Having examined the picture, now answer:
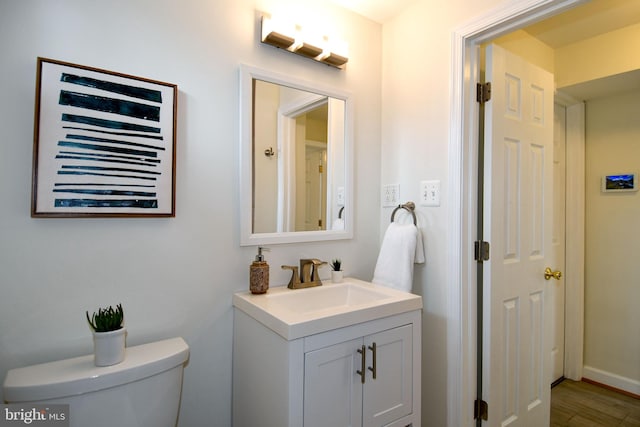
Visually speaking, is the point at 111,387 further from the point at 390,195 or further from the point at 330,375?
the point at 390,195

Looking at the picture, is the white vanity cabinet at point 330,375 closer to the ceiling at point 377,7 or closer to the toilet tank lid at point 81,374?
the toilet tank lid at point 81,374

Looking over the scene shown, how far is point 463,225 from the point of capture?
1.54 meters

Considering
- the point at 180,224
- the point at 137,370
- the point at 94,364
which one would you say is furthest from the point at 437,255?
the point at 94,364

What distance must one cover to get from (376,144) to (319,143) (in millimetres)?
399

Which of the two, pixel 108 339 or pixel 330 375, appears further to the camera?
pixel 330 375

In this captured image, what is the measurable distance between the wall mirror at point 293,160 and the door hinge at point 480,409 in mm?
1034

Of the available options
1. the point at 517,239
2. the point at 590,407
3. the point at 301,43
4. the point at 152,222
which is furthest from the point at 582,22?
the point at 152,222

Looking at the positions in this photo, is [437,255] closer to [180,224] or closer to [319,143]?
[319,143]

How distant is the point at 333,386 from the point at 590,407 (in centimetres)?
220

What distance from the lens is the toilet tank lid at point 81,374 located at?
2.94ft

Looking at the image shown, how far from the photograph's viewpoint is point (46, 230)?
108cm

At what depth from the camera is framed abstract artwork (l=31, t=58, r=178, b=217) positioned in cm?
107

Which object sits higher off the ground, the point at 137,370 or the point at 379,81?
the point at 379,81

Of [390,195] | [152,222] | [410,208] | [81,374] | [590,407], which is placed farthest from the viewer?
[590,407]
